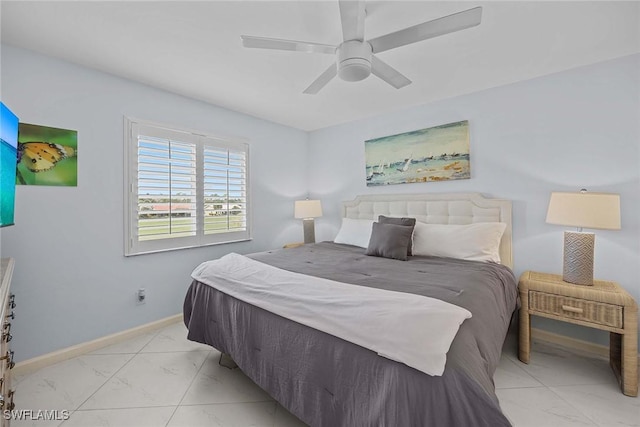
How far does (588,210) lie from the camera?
2.06m

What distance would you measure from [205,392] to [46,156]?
2.24m

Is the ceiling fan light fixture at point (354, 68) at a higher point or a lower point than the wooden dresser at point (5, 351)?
higher

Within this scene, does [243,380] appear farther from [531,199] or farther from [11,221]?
[531,199]

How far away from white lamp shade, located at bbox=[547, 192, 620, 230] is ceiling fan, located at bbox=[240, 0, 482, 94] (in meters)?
1.65

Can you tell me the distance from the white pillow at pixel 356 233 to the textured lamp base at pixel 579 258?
172 cm

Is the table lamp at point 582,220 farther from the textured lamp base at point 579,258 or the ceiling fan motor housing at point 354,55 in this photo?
the ceiling fan motor housing at point 354,55

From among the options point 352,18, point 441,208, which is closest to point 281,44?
point 352,18

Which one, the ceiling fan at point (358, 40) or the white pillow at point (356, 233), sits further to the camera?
the white pillow at point (356, 233)

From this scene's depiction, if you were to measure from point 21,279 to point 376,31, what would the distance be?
3.25 meters

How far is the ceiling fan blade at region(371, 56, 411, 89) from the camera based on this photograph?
1843 millimetres

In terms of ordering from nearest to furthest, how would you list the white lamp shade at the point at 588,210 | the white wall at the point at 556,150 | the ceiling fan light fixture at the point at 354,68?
the ceiling fan light fixture at the point at 354,68 < the white lamp shade at the point at 588,210 < the white wall at the point at 556,150

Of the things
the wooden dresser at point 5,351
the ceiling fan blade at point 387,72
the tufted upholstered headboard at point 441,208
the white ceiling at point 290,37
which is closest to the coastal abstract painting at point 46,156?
the white ceiling at point 290,37
